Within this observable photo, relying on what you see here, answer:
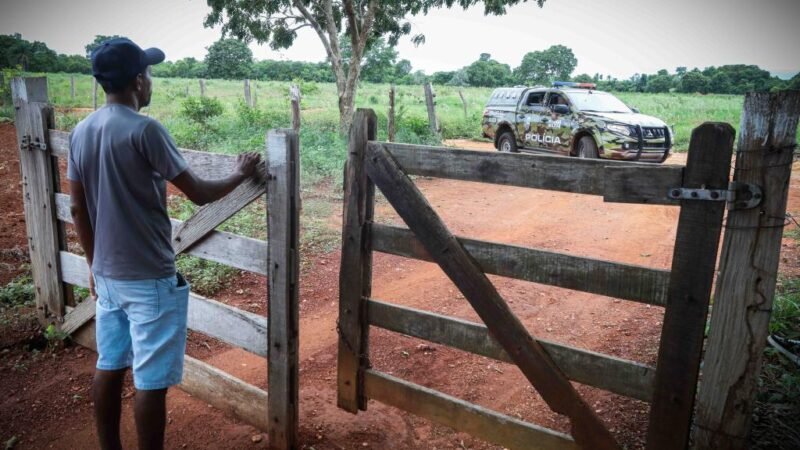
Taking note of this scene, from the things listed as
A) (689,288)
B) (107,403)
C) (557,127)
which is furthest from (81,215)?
(557,127)

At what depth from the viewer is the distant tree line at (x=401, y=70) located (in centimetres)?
5097

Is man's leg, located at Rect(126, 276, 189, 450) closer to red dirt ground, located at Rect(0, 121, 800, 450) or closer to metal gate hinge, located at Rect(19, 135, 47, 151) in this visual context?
red dirt ground, located at Rect(0, 121, 800, 450)

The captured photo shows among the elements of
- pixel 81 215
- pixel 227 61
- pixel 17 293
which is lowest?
pixel 17 293

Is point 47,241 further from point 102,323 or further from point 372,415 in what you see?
point 372,415

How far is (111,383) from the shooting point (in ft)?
9.19

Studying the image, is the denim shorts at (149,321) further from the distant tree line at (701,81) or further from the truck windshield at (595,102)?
the distant tree line at (701,81)

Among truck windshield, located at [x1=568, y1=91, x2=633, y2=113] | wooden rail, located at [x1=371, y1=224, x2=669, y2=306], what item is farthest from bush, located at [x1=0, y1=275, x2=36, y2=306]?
truck windshield, located at [x1=568, y1=91, x2=633, y2=113]

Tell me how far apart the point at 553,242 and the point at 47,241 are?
6.17 metres

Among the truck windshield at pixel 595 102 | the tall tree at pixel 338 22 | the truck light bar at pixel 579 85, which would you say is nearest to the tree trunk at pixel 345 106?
the tall tree at pixel 338 22

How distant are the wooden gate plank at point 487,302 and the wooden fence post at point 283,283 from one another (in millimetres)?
491

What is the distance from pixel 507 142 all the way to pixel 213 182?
13411mm

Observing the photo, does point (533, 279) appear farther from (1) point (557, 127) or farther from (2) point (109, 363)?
(1) point (557, 127)

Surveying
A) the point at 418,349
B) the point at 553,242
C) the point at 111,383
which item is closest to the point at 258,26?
the point at 553,242

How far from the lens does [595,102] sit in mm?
13000
